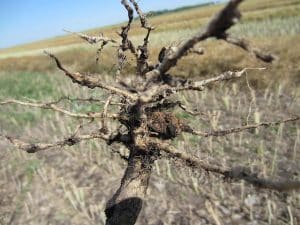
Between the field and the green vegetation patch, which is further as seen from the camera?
the green vegetation patch

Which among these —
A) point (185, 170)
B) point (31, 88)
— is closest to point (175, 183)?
point (185, 170)

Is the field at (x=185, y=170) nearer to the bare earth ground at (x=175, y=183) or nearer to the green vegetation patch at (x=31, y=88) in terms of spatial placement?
the bare earth ground at (x=175, y=183)

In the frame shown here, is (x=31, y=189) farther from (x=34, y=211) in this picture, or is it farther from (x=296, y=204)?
(x=296, y=204)

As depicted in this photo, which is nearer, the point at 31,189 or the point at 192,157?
the point at 192,157

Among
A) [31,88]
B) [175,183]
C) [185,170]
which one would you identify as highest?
[185,170]

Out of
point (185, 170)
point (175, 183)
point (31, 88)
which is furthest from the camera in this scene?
point (31, 88)

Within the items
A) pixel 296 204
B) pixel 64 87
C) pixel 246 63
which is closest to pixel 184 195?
pixel 296 204

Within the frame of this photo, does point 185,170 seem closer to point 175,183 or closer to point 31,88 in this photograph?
point 175,183

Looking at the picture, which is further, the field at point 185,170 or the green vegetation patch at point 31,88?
the green vegetation patch at point 31,88

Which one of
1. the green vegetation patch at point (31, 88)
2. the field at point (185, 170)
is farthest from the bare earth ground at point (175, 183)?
the green vegetation patch at point (31, 88)

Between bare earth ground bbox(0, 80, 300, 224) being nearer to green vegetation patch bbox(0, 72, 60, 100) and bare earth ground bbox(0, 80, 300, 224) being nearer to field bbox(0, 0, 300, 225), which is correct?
field bbox(0, 0, 300, 225)

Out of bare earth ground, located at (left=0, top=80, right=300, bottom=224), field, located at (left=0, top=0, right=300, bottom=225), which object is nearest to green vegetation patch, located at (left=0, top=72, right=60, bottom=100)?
field, located at (left=0, top=0, right=300, bottom=225)
